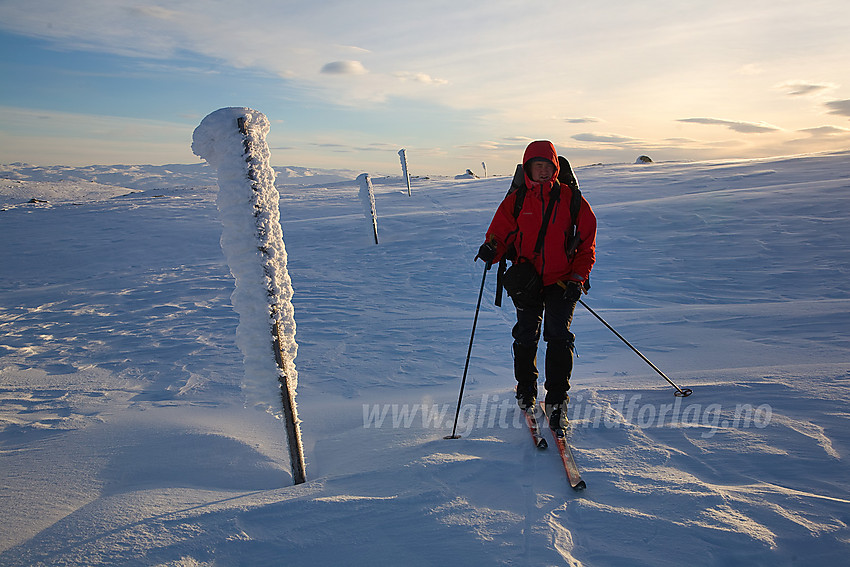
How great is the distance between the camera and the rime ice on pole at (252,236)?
2666mm

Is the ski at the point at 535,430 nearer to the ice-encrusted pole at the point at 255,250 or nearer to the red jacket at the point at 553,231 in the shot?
the red jacket at the point at 553,231

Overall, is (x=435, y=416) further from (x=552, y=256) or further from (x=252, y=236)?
(x=252, y=236)

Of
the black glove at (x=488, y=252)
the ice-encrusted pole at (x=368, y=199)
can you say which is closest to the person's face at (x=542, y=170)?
the black glove at (x=488, y=252)

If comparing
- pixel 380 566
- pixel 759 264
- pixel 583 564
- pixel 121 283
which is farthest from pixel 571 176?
pixel 121 283

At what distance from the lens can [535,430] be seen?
329cm

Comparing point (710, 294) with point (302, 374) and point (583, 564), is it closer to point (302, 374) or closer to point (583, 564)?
point (302, 374)

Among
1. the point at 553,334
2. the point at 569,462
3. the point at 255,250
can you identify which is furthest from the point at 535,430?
the point at 255,250

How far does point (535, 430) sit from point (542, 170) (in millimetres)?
1770

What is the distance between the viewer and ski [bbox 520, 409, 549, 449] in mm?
3045

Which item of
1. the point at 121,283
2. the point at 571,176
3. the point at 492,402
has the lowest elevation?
the point at 492,402

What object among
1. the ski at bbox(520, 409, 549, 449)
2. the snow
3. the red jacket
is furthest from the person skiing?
the snow

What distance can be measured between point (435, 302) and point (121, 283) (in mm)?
5992

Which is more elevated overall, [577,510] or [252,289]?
[252,289]

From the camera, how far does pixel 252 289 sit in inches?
109
